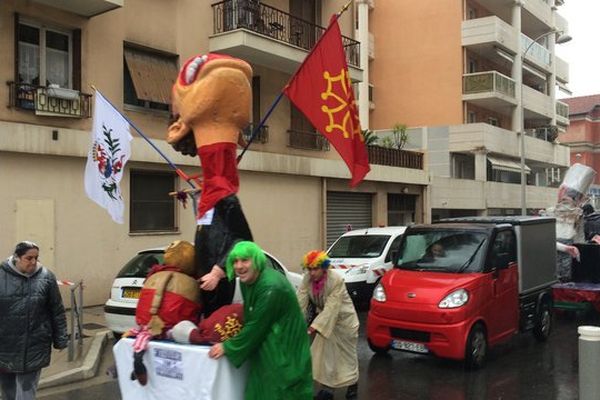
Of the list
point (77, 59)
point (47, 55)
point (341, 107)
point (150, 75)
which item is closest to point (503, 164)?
point (150, 75)

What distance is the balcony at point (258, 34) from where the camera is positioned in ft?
48.6

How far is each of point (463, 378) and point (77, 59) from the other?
370 inches

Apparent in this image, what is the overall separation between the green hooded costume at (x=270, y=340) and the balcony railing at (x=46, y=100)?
889 centimetres

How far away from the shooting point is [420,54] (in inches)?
1217

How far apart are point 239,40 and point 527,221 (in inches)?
333

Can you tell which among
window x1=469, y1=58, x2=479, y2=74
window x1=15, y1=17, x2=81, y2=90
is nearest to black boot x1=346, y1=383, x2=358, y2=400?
window x1=15, y1=17, x2=81, y2=90

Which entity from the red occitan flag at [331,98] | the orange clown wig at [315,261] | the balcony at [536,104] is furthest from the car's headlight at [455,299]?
the balcony at [536,104]

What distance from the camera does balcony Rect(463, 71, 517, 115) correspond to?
29.1 m

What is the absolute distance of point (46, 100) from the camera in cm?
1123

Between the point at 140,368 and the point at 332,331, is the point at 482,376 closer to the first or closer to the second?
the point at 332,331

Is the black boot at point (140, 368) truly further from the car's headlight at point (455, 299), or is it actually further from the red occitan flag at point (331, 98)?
the car's headlight at point (455, 299)

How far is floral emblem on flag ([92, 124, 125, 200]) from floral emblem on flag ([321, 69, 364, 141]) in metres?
2.96


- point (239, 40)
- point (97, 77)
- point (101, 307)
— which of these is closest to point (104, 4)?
point (97, 77)

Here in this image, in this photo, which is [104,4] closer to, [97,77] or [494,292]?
[97,77]
